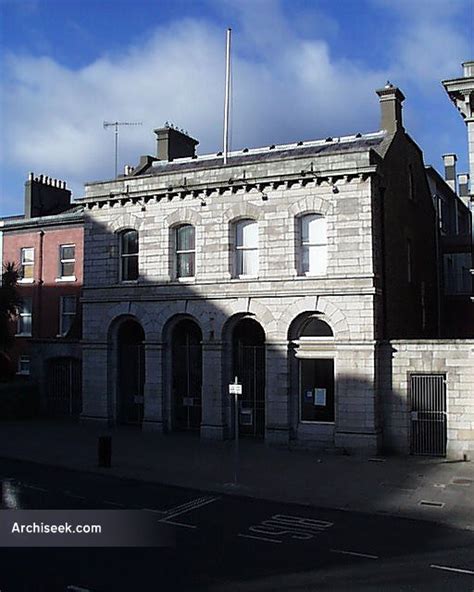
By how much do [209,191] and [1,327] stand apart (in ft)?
43.7

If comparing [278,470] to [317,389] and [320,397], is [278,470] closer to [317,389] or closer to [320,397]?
[320,397]

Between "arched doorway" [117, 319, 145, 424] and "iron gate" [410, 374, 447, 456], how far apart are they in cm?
1104

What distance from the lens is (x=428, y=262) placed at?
3112 cm

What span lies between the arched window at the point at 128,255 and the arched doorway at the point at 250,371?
5.19 metres

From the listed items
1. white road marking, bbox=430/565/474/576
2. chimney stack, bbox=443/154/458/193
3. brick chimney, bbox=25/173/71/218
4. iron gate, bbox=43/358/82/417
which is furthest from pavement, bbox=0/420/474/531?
chimney stack, bbox=443/154/458/193

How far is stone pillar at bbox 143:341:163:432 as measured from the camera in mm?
26578

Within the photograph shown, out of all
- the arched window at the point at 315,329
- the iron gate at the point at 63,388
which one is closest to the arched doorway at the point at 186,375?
the arched window at the point at 315,329

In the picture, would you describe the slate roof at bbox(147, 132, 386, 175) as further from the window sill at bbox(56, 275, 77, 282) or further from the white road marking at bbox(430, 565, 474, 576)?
the white road marking at bbox(430, 565, 474, 576)

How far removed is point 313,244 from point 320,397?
5268 mm

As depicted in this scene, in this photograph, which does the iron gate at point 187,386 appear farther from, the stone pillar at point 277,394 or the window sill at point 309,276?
the window sill at point 309,276

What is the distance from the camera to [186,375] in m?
26.8

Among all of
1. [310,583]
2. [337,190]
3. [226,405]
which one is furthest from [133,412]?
[310,583]

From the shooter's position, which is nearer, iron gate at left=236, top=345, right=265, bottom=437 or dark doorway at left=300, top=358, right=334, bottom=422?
dark doorway at left=300, top=358, right=334, bottom=422

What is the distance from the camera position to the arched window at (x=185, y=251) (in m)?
26.5
